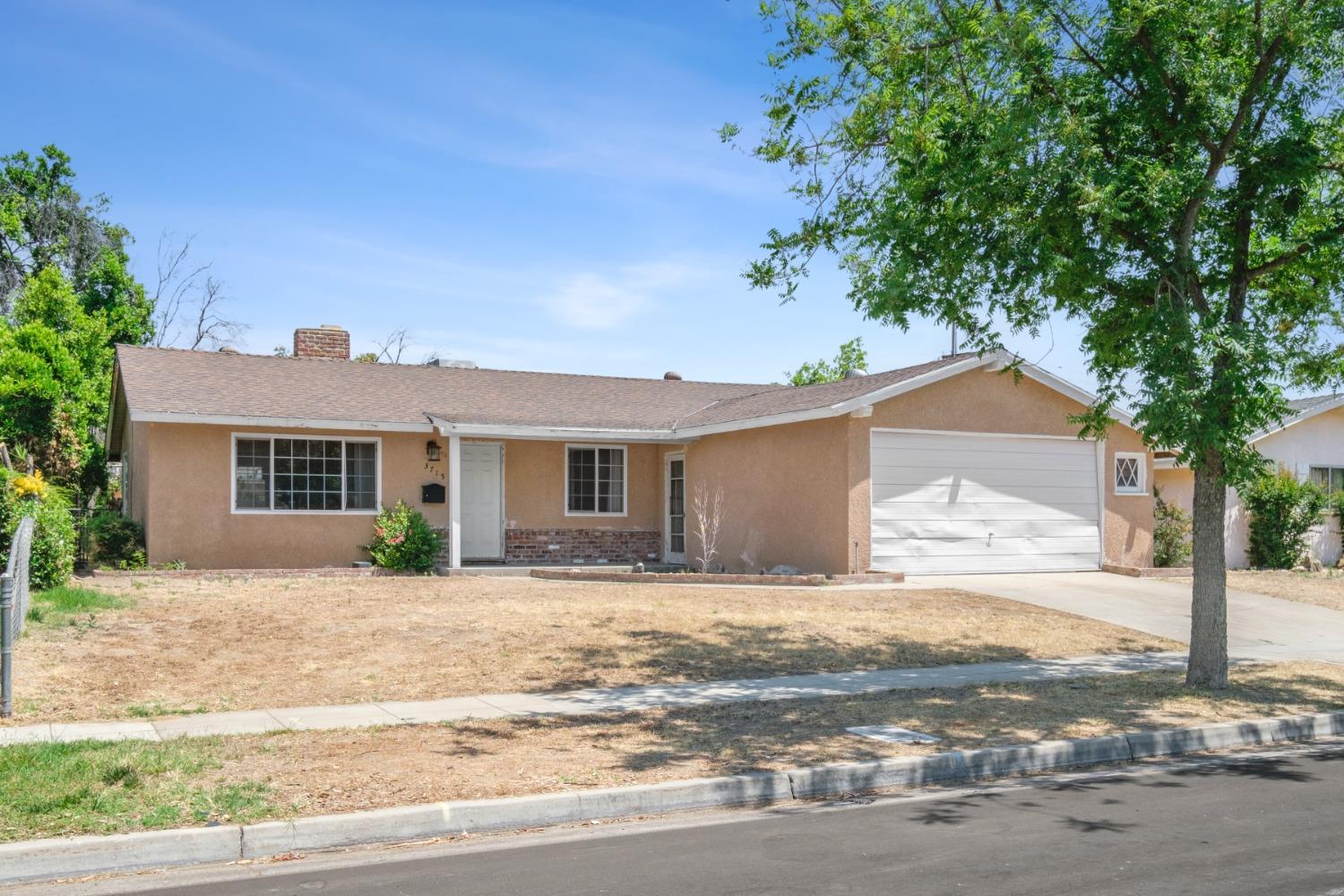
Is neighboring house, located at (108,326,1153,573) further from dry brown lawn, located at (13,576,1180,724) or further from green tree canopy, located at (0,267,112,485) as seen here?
dry brown lawn, located at (13,576,1180,724)

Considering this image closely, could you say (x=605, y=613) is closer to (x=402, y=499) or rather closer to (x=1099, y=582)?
(x=402, y=499)

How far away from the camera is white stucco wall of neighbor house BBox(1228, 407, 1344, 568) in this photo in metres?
22.8

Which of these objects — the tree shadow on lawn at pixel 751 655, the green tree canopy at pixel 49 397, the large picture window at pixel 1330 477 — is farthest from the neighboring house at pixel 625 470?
the large picture window at pixel 1330 477

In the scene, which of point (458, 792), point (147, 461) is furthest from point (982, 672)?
point (147, 461)

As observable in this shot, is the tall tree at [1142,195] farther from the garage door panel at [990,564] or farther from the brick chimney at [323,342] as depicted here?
the brick chimney at [323,342]

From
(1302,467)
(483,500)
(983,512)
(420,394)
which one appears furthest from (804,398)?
(1302,467)

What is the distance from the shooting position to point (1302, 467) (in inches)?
938

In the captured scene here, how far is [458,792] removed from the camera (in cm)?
698

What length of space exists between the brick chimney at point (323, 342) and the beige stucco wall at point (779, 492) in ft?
27.9

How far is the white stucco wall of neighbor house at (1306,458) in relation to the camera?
2281cm

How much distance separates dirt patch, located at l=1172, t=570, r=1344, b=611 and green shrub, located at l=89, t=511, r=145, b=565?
17806mm

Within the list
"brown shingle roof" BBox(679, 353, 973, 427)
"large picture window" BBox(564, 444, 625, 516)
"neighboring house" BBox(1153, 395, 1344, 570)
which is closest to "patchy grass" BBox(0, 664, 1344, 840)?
"brown shingle roof" BBox(679, 353, 973, 427)

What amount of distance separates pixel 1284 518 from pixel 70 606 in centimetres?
2121

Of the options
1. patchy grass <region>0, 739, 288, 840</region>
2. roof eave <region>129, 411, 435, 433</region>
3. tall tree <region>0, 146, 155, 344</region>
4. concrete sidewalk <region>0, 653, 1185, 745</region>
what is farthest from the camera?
tall tree <region>0, 146, 155, 344</region>
